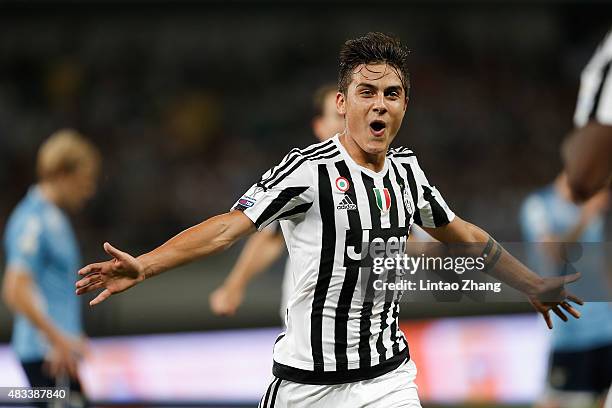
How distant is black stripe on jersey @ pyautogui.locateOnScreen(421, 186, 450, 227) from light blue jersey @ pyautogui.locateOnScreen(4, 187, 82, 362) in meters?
2.77

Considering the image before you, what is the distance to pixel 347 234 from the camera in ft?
10.2

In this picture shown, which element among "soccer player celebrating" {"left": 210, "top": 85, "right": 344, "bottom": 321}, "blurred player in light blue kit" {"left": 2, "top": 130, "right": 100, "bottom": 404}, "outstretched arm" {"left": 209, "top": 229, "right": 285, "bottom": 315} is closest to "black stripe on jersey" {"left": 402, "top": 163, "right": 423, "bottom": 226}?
"soccer player celebrating" {"left": 210, "top": 85, "right": 344, "bottom": 321}

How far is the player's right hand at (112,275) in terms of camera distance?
8.71ft

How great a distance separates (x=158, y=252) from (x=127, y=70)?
11.2 meters

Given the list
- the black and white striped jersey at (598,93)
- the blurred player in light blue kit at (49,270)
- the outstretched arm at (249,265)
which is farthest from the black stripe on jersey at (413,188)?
the blurred player in light blue kit at (49,270)

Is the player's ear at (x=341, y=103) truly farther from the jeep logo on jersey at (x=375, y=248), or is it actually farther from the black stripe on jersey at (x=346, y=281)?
the jeep logo on jersey at (x=375, y=248)

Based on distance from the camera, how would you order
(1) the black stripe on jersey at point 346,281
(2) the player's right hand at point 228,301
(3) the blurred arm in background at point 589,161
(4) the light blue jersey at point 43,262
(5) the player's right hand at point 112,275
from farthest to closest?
(2) the player's right hand at point 228,301 < (4) the light blue jersey at point 43,262 < (1) the black stripe on jersey at point 346,281 < (5) the player's right hand at point 112,275 < (3) the blurred arm in background at point 589,161

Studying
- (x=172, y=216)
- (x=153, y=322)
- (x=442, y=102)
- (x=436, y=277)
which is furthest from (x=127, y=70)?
(x=436, y=277)

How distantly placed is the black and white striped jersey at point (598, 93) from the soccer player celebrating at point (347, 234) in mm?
665

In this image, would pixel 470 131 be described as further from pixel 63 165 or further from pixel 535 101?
pixel 63 165

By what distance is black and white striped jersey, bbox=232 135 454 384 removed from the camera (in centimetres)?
308

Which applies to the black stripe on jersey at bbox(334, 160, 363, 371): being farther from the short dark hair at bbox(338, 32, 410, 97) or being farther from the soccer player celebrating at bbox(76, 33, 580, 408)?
the short dark hair at bbox(338, 32, 410, 97)

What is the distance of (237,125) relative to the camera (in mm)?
12727

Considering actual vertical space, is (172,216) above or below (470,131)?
below
